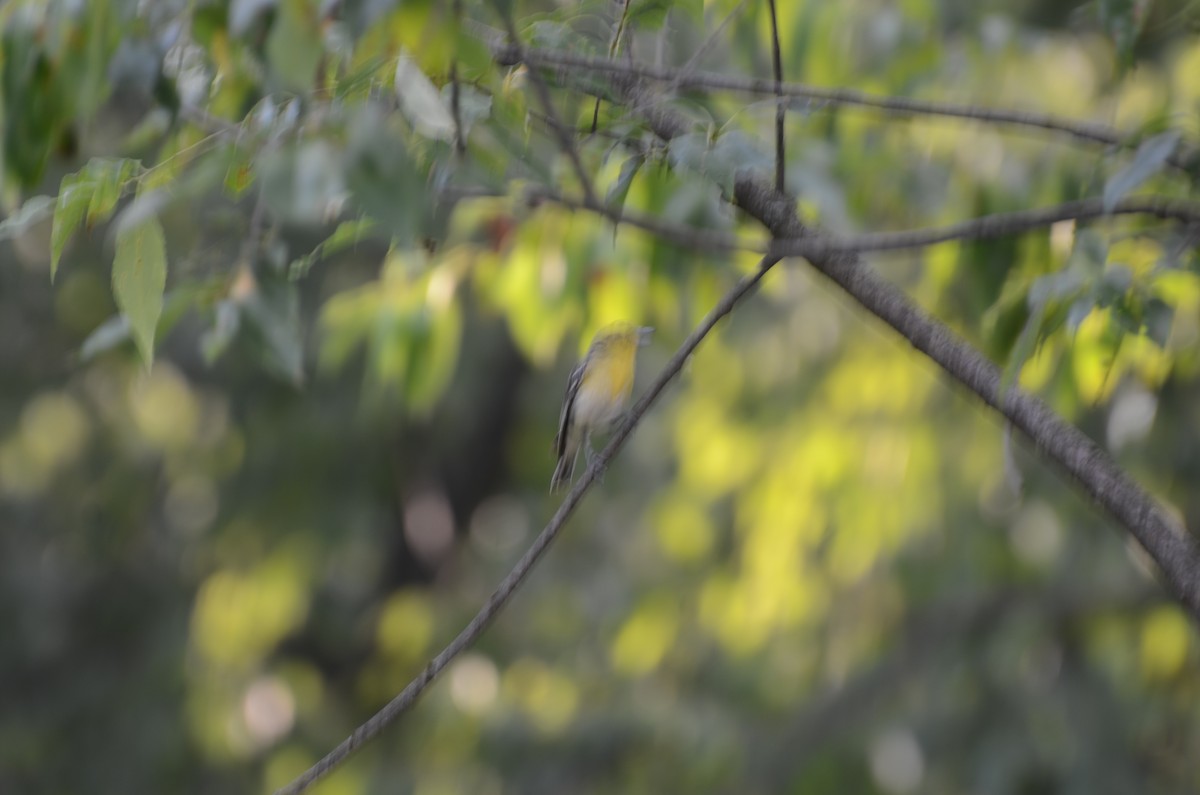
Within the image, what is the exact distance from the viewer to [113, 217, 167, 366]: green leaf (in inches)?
48.0

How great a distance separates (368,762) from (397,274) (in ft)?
17.1

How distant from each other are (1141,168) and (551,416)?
22.4 feet

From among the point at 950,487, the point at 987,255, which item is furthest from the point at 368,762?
the point at 987,255

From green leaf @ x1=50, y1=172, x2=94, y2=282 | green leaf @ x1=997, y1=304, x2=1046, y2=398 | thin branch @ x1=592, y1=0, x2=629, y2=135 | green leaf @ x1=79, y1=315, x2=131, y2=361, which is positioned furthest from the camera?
green leaf @ x1=79, y1=315, x2=131, y2=361

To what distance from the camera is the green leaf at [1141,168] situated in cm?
152

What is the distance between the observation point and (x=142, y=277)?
123 centimetres

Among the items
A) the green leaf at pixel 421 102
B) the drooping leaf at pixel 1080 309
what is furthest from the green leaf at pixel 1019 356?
the green leaf at pixel 421 102

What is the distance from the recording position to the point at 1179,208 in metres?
1.62

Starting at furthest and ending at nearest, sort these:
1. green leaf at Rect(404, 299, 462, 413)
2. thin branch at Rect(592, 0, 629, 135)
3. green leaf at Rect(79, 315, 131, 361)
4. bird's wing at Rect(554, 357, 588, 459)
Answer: bird's wing at Rect(554, 357, 588, 459)
green leaf at Rect(404, 299, 462, 413)
green leaf at Rect(79, 315, 131, 361)
thin branch at Rect(592, 0, 629, 135)

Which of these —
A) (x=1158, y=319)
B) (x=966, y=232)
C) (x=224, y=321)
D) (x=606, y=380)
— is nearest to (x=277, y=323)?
(x=224, y=321)

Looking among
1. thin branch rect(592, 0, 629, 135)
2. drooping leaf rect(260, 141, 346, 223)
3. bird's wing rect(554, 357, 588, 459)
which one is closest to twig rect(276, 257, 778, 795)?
thin branch rect(592, 0, 629, 135)

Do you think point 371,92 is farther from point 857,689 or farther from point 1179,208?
point 857,689

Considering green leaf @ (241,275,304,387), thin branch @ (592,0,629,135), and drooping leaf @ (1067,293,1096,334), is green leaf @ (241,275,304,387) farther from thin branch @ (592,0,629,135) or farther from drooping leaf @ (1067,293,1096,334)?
drooping leaf @ (1067,293,1096,334)

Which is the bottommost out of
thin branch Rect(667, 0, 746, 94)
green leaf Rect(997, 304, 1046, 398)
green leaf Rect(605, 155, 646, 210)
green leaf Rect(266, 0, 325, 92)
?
green leaf Rect(997, 304, 1046, 398)
